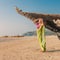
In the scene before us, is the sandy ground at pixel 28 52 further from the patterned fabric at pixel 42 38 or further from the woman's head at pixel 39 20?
the woman's head at pixel 39 20

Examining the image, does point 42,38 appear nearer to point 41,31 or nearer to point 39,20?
point 41,31

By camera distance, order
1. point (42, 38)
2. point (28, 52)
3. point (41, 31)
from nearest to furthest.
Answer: point (28, 52) < point (42, 38) < point (41, 31)

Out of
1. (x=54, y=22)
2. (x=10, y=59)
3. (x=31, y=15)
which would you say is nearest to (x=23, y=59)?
(x=10, y=59)

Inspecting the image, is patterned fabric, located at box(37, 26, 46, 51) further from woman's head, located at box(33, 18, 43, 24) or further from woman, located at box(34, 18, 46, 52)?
woman's head, located at box(33, 18, 43, 24)

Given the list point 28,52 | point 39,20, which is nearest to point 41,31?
point 39,20

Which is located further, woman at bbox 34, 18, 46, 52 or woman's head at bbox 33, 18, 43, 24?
woman at bbox 34, 18, 46, 52

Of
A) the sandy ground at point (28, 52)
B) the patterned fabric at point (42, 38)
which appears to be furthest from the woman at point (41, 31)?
the sandy ground at point (28, 52)

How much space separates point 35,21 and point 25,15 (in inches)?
22.9

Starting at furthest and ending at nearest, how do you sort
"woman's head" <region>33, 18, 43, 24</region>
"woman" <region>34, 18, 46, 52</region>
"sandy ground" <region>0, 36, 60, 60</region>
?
"woman" <region>34, 18, 46, 52</region>, "woman's head" <region>33, 18, 43, 24</region>, "sandy ground" <region>0, 36, 60, 60</region>

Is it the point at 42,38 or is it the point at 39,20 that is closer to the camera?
the point at 39,20

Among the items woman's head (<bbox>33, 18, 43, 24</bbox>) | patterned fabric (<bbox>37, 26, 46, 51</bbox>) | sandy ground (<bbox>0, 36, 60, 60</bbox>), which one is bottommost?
sandy ground (<bbox>0, 36, 60, 60</bbox>)

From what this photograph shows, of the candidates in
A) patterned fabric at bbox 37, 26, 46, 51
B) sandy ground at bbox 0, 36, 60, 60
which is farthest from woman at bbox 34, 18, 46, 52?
sandy ground at bbox 0, 36, 60, 60

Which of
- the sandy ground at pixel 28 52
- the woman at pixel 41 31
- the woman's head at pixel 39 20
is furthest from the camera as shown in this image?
the woman at pixel 41 31

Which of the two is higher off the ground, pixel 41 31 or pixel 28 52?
pixel 41 31
